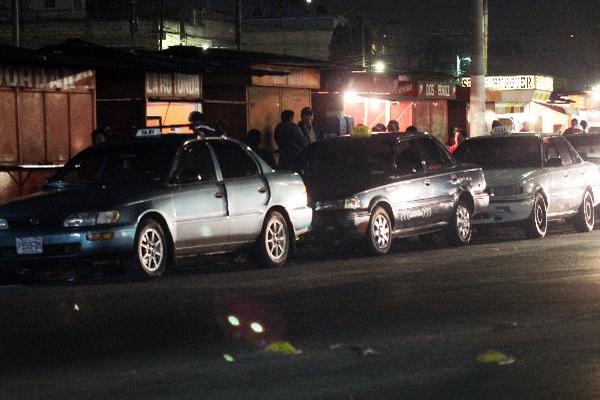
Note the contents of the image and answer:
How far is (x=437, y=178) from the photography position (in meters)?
19.2

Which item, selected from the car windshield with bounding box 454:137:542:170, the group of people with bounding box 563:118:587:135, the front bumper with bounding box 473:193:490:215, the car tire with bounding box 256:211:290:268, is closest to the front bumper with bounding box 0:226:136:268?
the car tire with bounding box 256:211:290:268

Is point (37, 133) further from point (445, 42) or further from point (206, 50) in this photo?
point (445, 42)

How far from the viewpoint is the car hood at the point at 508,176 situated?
822 inches

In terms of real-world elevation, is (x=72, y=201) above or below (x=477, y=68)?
below

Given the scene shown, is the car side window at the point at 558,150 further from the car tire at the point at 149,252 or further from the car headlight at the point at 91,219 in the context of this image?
the car headlight at the point at 91,219

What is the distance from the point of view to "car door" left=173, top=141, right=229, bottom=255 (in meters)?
14.9

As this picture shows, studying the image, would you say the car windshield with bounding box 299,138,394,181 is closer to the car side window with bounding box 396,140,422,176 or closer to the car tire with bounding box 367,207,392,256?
the car side window with bounding box 396,140,422,176

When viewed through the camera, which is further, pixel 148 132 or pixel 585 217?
pixel 585 217

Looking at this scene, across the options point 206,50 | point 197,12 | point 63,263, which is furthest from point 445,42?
point 63,263

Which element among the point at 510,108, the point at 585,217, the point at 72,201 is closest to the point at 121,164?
the point at 72,201

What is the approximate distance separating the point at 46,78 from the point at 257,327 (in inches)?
557

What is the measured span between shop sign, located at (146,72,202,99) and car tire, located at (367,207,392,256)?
10.0 m

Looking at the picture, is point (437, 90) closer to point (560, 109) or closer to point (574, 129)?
point (574, 129)

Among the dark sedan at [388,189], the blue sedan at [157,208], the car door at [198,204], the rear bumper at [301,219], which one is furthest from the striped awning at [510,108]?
the car door at [198,204]
